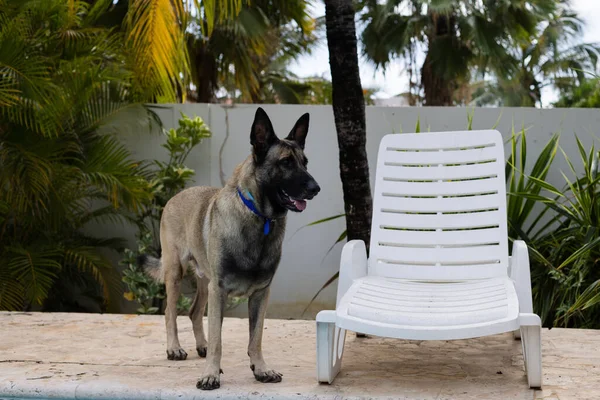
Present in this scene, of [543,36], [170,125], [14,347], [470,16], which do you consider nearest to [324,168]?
[170,125]

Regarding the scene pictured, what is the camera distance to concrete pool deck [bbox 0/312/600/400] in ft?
12.8

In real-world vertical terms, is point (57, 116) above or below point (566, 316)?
above

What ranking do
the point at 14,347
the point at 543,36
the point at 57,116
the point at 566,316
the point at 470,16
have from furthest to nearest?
the point at 543,36, the point at 470,16, the point at 57,116, the point at 566,316, the point at 14,347

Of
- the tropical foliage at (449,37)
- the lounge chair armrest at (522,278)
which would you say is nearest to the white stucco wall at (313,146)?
the lounge chair armrest at (522,278)

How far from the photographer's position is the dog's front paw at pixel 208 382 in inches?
154

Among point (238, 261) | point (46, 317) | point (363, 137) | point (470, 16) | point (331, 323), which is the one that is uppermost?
point (470, 16)

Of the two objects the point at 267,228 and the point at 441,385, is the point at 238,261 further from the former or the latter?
the point at 441,385

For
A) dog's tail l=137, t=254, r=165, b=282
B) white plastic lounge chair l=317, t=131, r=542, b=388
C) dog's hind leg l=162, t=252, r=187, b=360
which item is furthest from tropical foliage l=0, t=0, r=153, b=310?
white plastic lounge chair l=317, t=131, r=542, b=388

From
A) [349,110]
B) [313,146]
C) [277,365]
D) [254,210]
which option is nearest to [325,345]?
[277,365]

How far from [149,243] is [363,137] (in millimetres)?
2423

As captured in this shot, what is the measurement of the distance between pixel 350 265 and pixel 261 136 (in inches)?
47.1

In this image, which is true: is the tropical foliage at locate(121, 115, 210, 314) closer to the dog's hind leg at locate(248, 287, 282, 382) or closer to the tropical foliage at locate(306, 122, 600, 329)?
the dog's hind leg at locate(248, 287, 282, 382)

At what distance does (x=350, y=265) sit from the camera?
4730 mm

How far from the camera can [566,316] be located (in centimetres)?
583
